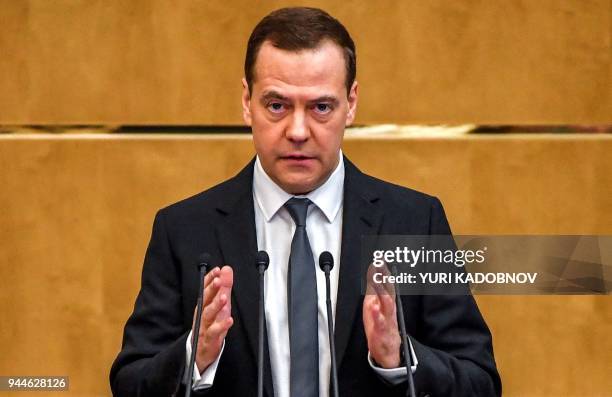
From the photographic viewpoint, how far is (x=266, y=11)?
2402mm

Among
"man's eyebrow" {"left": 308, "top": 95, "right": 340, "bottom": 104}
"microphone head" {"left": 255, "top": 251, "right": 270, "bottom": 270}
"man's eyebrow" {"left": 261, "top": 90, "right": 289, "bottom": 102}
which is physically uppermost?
"man's eyebrow" {"left": 261, "top": 90, "right": 289, "bottom": 102}

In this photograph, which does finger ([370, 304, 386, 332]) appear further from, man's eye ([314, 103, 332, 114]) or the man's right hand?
man's eye ([314, 103, 332, 114])

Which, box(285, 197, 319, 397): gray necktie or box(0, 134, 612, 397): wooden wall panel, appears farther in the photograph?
box(0, 134, 612, 397): wooden wall panel

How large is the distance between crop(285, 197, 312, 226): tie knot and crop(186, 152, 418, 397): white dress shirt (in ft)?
0.03

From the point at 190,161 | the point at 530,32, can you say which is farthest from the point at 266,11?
the point at 530,32

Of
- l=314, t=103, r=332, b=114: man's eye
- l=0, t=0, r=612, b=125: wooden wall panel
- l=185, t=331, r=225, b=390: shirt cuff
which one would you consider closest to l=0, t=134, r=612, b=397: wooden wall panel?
l=0, t=0, r=612, b=125: wooden wall panel

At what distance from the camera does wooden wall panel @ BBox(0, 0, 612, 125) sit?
94.5 inches

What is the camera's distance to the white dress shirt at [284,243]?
163 cm

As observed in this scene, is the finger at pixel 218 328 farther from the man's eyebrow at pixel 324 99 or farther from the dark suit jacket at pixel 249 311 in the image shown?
the man's eyebrow at pixel 324 99

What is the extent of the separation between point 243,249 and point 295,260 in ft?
0.31

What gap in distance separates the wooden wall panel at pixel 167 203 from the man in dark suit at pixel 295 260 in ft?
2.14

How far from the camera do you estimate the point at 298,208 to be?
1.71 m

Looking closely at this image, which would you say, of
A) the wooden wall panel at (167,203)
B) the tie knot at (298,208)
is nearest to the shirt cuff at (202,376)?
the tie knot at (298,208)

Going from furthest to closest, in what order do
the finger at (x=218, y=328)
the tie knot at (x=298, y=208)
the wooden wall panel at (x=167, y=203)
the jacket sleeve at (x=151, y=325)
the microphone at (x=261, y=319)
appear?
the wooden wall panel at (x=167, y=203), the tie knot at (x=298, y=208), the jacket sleeve at (x=151, y=325), the finger at (x=218, y=328), the microphone at (x=261, y=319)
